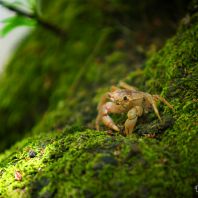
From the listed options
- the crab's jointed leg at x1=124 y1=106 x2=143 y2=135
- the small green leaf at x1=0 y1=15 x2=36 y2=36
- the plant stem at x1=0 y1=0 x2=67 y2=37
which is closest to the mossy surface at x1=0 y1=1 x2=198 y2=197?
the crab's jointed leg at x1=124 y1=106 x2=143 y2=135

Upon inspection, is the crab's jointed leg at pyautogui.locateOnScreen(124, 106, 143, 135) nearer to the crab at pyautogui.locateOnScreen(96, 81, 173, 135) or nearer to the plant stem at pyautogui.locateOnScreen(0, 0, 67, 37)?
the crab at pyautogui.locateOnScreen(96, 81, 173, 135)

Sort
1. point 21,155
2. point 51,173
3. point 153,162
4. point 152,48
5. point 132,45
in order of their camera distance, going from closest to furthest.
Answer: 1. point 153,162
2. point 51,173
3. point 21,155
4. point 152,48
5. point 132,45

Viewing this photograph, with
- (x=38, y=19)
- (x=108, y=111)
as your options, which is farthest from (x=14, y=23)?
(x=108, y=111)

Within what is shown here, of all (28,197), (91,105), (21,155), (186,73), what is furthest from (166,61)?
(28,197)

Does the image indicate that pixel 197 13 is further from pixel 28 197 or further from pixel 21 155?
pixel 28 197

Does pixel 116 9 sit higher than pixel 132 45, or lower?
higher

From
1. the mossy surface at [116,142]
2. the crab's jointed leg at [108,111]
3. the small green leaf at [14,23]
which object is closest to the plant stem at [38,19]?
the small green leaf at [14,23]
